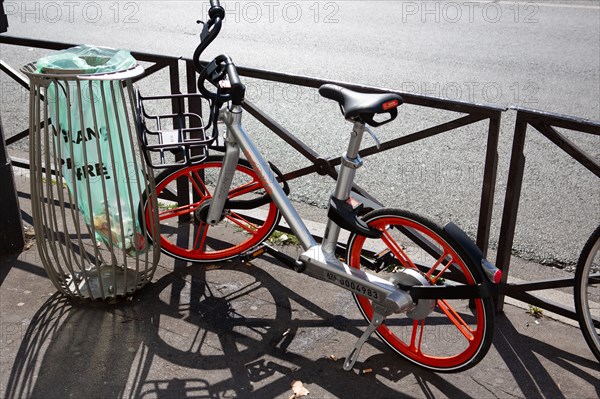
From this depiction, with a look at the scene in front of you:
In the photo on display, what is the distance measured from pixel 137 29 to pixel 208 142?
25.9ft

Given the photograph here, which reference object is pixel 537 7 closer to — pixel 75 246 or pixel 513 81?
pixel 513 81

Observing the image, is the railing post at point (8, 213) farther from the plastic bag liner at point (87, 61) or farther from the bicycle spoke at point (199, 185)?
the bicycle spoke at point (199, 185)

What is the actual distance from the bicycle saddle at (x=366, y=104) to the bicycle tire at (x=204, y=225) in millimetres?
927

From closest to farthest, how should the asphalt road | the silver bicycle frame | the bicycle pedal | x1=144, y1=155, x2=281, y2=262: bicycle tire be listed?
the silver bicycle frame, the bicycle pedal, x1=144, y1=155, x2=281, y2=262: bicycle tire, the asphalt road

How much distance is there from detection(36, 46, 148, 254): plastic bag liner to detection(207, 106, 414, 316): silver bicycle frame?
1.77 feet

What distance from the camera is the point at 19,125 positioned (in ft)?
24.8

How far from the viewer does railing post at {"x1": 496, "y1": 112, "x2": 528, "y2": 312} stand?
3.79 m

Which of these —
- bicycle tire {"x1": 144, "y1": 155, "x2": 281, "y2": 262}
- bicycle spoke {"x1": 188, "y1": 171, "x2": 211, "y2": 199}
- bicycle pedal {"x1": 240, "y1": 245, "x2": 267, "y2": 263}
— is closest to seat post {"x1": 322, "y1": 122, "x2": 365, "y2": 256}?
bicycle pedal {"x1": 240, "y1": 245, "x2": 267, "y2": 263}

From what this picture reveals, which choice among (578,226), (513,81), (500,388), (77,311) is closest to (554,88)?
(513,81)

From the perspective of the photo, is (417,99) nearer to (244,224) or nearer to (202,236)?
(244,224)

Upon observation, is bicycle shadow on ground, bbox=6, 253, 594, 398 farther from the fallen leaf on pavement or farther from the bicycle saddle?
the bicycle saddle

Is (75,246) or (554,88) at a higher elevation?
(554,88)

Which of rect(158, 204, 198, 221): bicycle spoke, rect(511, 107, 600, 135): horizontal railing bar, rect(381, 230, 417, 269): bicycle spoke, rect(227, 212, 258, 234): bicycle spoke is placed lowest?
rect(227, 212, 258, 234): bicycle spoke

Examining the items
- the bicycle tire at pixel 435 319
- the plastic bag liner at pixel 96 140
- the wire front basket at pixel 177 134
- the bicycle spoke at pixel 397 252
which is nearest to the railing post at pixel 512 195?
the bicycle tire at pixel 435 319
